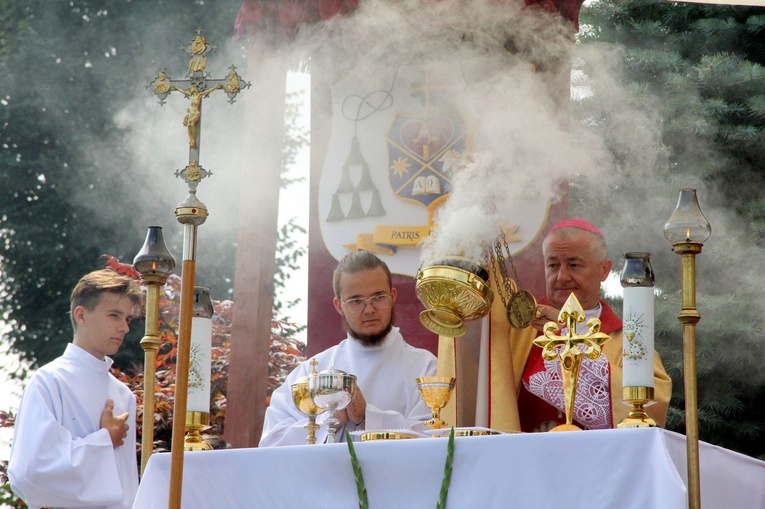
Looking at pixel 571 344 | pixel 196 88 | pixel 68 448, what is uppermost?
pixel 196 88

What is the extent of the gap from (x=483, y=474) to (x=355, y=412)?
94 cm

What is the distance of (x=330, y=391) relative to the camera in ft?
12.1

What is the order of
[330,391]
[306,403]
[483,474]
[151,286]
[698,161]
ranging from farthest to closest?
[698,161]
[151,286]
[306,403]
[330,391]
[483,474]

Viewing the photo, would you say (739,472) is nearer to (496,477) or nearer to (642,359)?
(642,359)

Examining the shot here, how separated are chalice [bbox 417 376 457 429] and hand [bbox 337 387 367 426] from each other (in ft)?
1.02

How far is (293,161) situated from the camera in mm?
8984

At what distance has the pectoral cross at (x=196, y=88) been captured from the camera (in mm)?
3576

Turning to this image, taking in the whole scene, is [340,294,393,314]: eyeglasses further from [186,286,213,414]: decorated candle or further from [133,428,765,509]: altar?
[133,428,765,509]: altar

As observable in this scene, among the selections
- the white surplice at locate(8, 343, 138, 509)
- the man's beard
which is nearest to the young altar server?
the white surplice at locate(8, 343, 138, 509)

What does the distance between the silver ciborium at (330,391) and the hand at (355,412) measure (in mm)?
258

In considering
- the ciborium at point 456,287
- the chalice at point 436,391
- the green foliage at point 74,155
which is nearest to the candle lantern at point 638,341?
the ciborium at point 456,287

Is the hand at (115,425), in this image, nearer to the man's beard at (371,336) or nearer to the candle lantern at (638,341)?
the man's beard at (371,336)

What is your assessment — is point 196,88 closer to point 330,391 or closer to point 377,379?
point 330,391

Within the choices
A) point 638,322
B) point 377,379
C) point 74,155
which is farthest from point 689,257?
point 74,155
